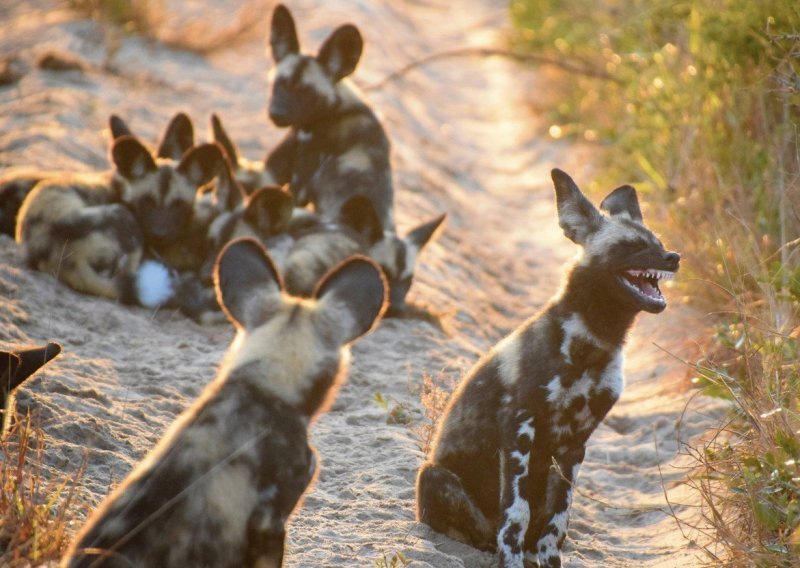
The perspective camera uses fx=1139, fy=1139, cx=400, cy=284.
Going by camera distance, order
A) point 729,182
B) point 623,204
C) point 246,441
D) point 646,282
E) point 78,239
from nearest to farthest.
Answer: point 246,441, point 646,282, point 623,204, point 78,239, point 729,182

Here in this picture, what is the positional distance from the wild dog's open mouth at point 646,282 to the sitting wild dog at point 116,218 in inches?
114

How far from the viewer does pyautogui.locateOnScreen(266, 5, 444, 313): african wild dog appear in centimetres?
679

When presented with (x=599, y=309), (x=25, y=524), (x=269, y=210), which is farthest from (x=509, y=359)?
(x=269, y=210)

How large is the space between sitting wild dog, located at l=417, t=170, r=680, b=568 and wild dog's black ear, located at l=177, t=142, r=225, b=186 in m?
2.70

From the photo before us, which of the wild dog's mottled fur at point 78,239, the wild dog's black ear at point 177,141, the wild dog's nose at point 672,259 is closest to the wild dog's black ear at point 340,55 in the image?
the wild dog's black ear at point 177,141

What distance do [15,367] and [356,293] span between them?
1056 mm

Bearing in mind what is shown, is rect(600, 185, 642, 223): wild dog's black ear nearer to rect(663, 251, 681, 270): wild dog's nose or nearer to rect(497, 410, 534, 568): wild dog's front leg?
rect(663, 251, 681, 270): wild dog's nose

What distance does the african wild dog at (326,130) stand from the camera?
6.79 metres

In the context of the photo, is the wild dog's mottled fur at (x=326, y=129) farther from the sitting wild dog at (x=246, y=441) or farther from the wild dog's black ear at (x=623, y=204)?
the sitting wild dog at (x=246, y=441)

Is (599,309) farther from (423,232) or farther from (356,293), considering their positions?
(423,232)

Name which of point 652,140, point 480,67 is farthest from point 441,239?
point 480,67

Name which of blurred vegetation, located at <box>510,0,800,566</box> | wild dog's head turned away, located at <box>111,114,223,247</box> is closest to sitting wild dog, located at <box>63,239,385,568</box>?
blurred vegetation, located at <box>510,0,800,566</box>

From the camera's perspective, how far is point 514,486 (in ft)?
12.0

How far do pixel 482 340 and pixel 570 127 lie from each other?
4.91 m
